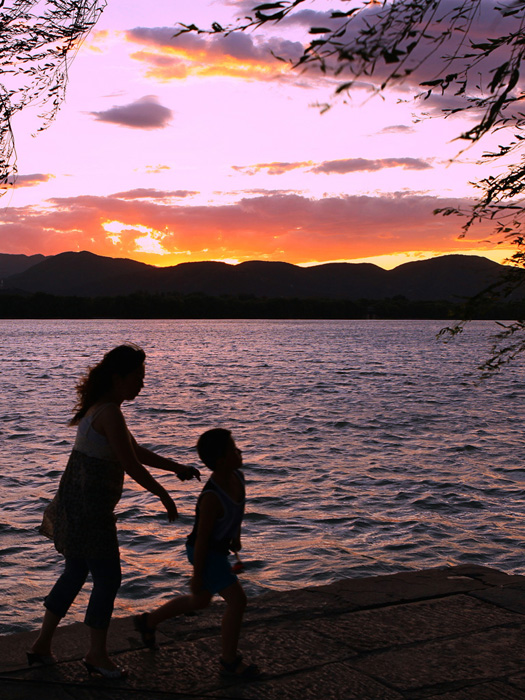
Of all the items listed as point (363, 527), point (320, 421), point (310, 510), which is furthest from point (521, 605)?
point (320, 421)

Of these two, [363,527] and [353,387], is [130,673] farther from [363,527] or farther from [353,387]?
[353,387]

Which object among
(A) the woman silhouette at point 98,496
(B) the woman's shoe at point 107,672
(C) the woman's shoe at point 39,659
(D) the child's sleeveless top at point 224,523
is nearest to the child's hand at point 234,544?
(D) the child's sleeveless top at point 224,523

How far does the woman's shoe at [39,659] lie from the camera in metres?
4.36

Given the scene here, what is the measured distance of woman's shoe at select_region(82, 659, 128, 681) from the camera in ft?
13.6

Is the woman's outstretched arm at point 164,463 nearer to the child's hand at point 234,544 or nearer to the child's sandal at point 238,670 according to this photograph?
the child's hand at point 234,544

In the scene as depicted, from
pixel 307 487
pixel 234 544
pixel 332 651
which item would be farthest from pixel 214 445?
pixel 307 487

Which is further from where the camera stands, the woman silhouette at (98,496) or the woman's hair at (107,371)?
the woman's hair at (107,371)

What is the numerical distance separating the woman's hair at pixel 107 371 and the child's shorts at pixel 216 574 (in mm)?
1099

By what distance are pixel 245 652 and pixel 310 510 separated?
25.8ft

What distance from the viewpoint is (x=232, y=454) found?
4.26 meters

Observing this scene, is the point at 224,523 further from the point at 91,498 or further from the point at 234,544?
the point at 91,498

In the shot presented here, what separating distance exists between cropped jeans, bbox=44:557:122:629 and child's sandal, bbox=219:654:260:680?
72cm

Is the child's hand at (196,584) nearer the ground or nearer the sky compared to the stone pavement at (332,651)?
nearer the sky

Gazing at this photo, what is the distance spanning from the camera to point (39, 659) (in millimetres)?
4379
